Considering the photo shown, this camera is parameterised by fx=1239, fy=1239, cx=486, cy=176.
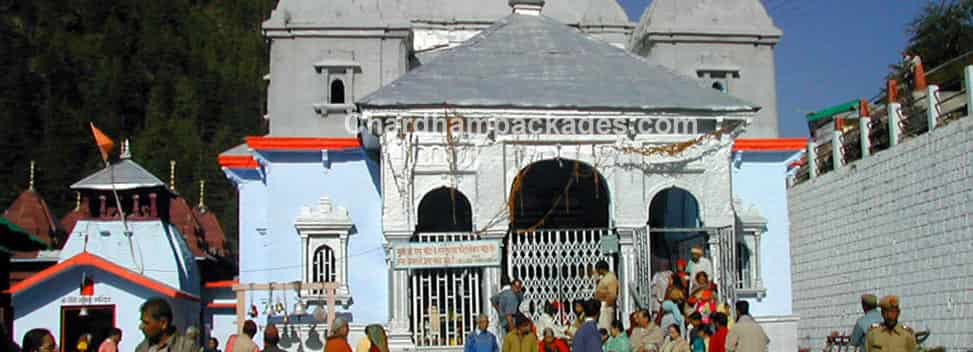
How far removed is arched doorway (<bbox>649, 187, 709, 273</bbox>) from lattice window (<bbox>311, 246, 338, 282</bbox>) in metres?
5.43

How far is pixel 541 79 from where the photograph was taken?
19.4 metres

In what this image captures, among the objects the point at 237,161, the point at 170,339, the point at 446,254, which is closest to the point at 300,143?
the point at 237,161

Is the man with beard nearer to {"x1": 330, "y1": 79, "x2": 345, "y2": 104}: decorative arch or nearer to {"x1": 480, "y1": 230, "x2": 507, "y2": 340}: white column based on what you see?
{"x1": 480, "y1": 230, "x2": 507, "y2": 340}: white column

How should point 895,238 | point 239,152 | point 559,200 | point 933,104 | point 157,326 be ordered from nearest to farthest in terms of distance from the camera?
point 157,326, point 933,104, point 895,238, point 559,200, point 239,152

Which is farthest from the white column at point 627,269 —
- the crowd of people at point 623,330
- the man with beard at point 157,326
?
the man with beard at point 157,326

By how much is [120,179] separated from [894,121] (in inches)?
715

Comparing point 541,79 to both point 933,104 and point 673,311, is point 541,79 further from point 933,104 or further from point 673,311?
point 933,104

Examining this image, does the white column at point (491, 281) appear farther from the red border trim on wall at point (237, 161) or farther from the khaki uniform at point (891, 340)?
the khaki uniform at point (891, 340)

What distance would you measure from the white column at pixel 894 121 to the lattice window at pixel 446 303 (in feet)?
23.7

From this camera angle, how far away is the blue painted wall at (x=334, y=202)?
68.1ft

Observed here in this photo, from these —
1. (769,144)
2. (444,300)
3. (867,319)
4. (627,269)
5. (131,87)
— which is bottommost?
(867,319)

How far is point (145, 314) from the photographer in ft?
27.0

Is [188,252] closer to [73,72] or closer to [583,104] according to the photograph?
[583,104]

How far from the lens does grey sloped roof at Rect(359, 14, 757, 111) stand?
1859 cm
